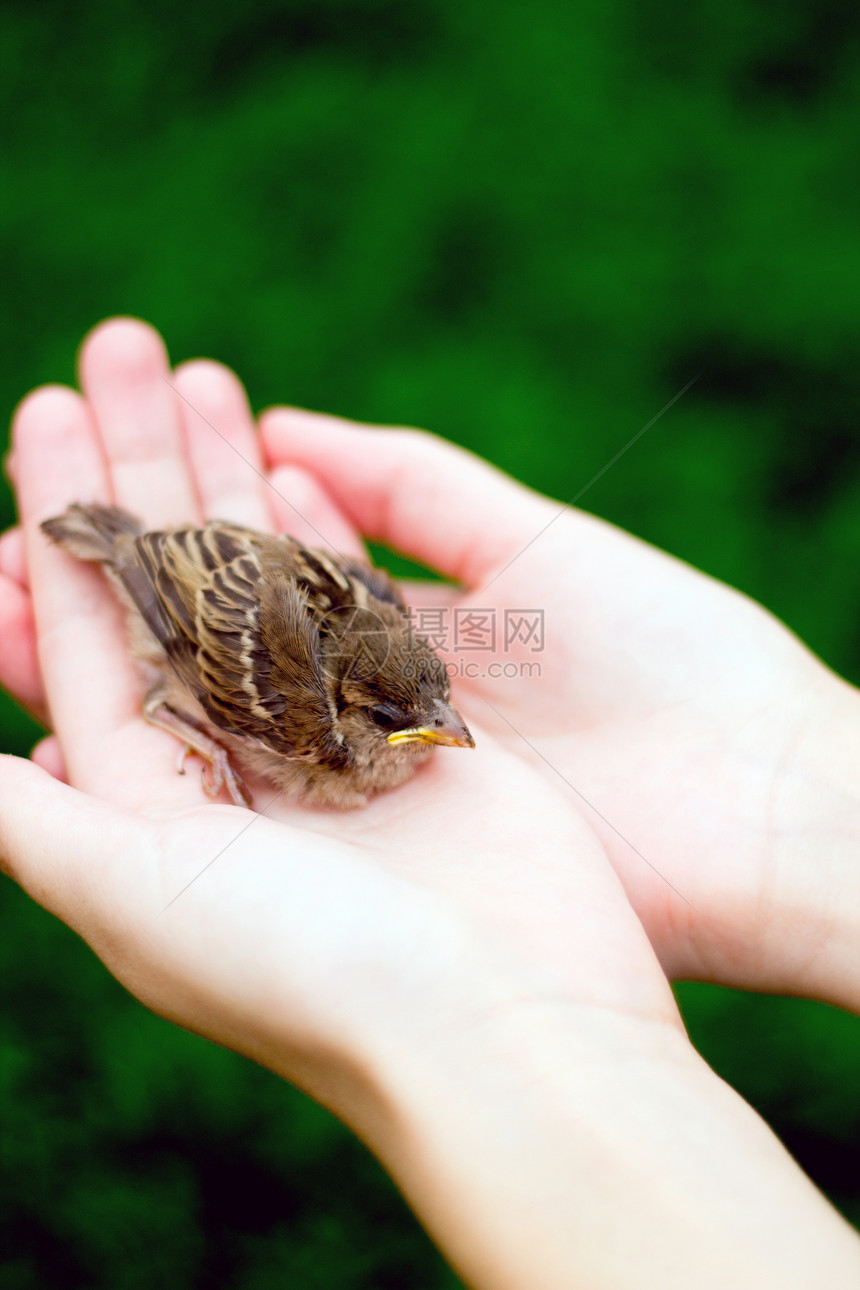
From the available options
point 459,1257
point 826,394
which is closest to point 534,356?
point 826,394

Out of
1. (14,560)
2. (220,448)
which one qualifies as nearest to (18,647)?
(14,560)

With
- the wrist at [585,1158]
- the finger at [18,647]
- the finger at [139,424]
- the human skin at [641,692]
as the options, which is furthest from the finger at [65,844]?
the finger at [139,424]

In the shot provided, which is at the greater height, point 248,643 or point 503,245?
point 503,245

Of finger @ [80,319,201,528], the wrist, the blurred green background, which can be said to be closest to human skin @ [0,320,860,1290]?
the wrist

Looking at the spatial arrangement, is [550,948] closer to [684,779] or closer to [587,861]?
[587,861]

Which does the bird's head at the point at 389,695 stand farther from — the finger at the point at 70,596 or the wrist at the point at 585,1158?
the wrist at the point at 585,1158

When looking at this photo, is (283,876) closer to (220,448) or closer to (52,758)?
(52,758)

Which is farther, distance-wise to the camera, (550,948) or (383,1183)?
(383,1183)
